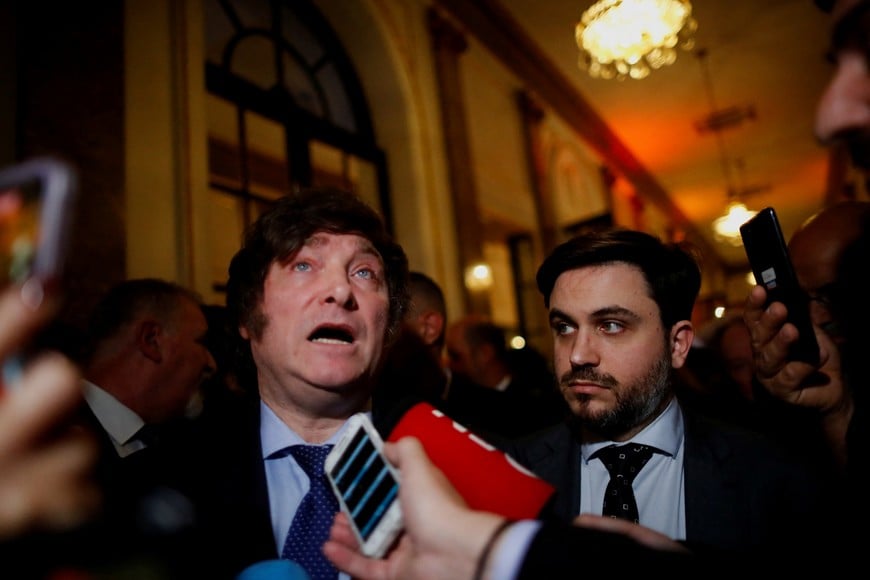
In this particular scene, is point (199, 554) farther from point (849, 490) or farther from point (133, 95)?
point (133, 95)

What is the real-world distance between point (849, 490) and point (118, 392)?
7.47ft

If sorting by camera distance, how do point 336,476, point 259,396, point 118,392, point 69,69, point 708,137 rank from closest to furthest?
point 336,476
point 259,396
point 118,392
point 69,69
point 708,137

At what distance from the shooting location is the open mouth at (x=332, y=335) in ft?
4.72

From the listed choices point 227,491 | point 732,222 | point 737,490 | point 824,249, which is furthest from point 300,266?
point 732,222

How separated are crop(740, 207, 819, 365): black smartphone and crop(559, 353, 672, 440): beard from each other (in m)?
0.34

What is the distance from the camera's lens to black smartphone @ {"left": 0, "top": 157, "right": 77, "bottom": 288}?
0.51m

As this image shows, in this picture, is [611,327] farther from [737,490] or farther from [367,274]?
[367,274]

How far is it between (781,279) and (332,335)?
113 centimetres

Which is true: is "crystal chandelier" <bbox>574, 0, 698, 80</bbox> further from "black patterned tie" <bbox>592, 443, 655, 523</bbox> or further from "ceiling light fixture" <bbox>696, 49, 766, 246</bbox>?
"black patterned tie" <bbox>592, 443, 655, 523</bbox>

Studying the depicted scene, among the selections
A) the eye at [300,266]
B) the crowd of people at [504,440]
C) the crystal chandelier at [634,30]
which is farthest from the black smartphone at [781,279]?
the crystal chandelier at [634,30]

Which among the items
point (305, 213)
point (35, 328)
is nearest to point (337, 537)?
point (35, 328)

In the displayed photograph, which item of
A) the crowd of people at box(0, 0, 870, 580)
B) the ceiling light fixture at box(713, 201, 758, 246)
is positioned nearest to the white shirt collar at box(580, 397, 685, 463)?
the crowd of people at box(0, 0, 870, 580)

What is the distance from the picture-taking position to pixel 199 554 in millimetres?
1073

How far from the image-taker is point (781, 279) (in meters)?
1.43
